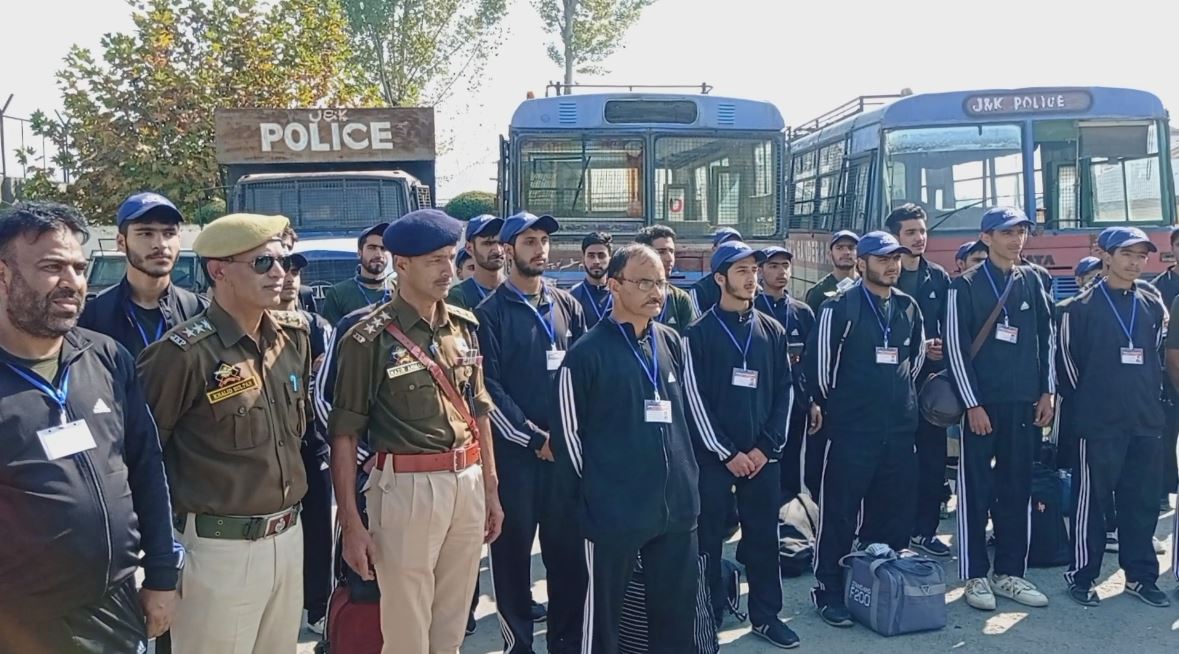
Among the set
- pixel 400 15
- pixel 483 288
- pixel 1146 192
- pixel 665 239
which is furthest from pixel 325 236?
pixel 400 15

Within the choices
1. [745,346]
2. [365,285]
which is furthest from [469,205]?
[745,346]

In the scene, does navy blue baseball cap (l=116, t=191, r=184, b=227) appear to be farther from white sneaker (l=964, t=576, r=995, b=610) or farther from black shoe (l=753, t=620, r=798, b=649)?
white sneaker (l=964, t=576, r=995, b=610)

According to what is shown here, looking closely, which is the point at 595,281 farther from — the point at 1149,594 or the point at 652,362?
the point at 1149,594

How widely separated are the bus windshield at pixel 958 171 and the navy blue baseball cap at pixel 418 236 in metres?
6.56

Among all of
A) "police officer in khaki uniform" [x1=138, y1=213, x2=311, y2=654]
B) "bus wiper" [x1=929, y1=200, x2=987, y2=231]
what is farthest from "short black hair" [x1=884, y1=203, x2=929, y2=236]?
"police officer in khaki uniform" [x1=138, y1=213, x2=311, y2=654]

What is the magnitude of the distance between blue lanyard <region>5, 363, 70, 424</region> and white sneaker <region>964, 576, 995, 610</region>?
4778 millimetres

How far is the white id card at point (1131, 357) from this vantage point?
5.52 m

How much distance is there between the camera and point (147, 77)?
57.1 ft

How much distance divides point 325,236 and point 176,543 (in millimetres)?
8163

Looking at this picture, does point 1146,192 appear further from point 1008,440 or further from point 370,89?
point 370,89

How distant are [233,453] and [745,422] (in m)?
2.57

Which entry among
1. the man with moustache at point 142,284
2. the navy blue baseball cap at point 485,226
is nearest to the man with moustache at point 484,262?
the navy blue baseball cap at point 485,226

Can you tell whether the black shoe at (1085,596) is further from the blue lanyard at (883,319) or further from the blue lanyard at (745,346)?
the blue lanyard at (745,346)

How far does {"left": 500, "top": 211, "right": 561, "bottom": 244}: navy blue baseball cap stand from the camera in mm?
4926
